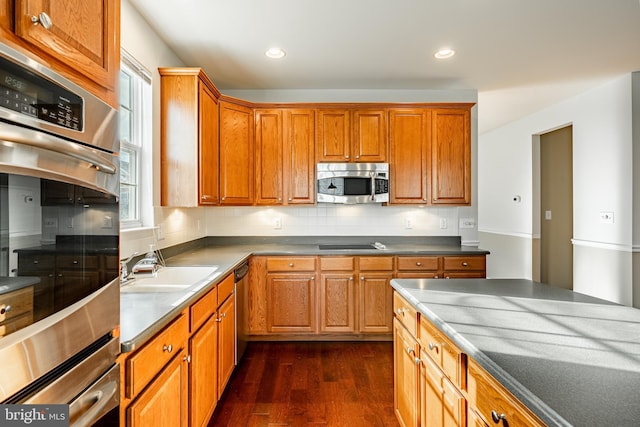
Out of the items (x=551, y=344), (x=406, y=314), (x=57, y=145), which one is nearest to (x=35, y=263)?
(x=57, y=145)

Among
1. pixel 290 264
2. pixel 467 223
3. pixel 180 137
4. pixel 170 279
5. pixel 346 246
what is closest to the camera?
pixel 170 279

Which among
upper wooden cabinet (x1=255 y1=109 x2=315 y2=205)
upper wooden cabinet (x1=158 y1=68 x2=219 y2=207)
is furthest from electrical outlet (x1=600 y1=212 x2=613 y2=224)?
upper wooden cabinet (x1=158 y1=68 x2=219 y2=207)

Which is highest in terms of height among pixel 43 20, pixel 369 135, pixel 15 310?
pixel 369 135

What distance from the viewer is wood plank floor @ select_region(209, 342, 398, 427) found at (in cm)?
214

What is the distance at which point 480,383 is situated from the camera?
1.03 m

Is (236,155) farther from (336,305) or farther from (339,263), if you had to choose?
(336,305)

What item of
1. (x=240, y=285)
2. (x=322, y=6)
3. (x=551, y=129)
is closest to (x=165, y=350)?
(x=240, y=285)

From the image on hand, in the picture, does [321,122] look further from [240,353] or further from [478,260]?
[240,353]

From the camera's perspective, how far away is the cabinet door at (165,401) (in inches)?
46.4

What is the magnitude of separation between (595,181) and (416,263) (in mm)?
2485

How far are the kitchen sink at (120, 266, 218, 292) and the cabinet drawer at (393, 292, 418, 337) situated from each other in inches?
43.0

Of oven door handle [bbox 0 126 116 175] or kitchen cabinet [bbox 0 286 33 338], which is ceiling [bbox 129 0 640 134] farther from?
kitchen cabinet [bbox 0 286 33 338]

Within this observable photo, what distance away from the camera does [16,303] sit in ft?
2.18

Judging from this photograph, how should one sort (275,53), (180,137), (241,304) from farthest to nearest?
(275,53)
(241,304)
(180,137)
